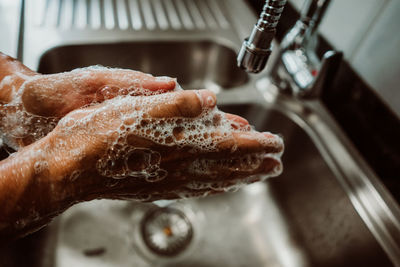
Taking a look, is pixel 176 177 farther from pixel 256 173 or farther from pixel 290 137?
pixel 290 137

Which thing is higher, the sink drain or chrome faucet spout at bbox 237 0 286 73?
chrome faucet spout at bbox 237 0 286 73

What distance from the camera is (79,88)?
49 centimetres

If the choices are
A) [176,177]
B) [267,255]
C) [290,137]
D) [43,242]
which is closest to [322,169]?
[290,137]

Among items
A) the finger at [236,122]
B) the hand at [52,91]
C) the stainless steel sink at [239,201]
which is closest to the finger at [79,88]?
the hand at [52,91]

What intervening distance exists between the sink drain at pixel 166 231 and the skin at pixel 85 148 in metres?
0.23

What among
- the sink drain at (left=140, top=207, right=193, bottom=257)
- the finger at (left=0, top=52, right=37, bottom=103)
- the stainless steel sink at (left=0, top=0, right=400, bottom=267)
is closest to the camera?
the finger at (left=0, top=52, right=37, bottom=103)

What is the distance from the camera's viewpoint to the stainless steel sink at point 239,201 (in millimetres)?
602

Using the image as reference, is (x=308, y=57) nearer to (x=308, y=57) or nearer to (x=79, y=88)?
(x=308, y=57)

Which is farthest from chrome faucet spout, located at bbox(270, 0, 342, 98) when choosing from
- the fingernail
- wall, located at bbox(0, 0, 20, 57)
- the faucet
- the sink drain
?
wall, located at bbox(0, 0, 20, 57)

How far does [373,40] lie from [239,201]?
1.76ft

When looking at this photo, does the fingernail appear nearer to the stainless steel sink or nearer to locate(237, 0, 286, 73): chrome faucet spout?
locate(237, 0, 286, 73): chrome faucet spout

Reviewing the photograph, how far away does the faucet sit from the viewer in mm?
572

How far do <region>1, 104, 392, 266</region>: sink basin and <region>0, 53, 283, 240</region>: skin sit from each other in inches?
8.1

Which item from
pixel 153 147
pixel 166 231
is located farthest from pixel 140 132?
pixel 166 231
